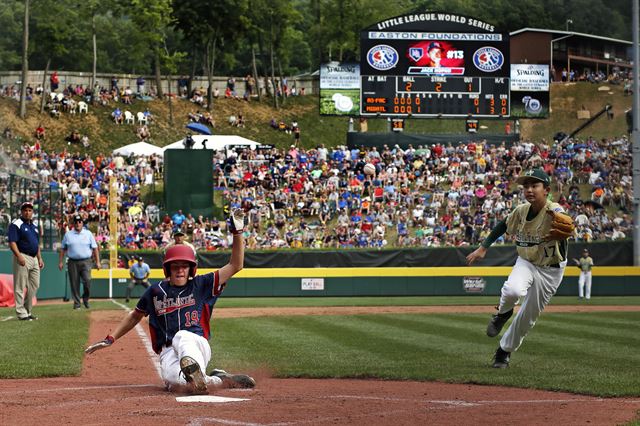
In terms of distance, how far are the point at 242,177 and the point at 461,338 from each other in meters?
29.3

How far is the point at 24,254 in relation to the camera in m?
18.2

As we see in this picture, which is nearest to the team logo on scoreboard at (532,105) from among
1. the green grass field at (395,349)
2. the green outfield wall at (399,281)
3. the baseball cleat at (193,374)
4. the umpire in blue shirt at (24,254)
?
the green outfield wall at (399,281)

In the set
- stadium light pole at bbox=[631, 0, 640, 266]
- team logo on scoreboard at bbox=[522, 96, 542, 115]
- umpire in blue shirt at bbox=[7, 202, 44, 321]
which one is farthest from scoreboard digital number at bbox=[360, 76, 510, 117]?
umpire in blue shirt at bbox=[7, 202, 44, 321]

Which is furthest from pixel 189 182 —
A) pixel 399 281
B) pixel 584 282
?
pixel 584 282

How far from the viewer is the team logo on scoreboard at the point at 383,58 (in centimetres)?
4359

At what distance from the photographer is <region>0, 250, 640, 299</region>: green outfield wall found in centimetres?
3491

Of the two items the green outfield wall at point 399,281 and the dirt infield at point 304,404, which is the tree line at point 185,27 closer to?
the green outfield wall at point 399,281

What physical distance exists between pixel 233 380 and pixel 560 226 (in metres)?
3.59

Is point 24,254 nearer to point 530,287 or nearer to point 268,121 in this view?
point 530,287

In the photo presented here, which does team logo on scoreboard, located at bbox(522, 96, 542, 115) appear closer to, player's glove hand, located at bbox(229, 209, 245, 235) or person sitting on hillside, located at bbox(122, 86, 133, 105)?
person sitting on hillside, located at bbox(122, 86, 133, 105)

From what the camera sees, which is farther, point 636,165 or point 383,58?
point 383,58

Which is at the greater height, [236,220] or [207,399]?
[236,220]

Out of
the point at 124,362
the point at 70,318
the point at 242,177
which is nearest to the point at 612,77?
the point at 242,177

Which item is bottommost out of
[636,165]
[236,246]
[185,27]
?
[236,246]
